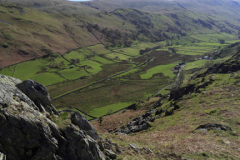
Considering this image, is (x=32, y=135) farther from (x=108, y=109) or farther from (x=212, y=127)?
(x=108, y=109)

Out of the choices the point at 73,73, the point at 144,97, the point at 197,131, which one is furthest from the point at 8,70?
the point at 197,131

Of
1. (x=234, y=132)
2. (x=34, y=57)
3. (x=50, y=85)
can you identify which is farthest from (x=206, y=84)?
(x=34, y=57)

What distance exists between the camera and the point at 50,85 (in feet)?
432

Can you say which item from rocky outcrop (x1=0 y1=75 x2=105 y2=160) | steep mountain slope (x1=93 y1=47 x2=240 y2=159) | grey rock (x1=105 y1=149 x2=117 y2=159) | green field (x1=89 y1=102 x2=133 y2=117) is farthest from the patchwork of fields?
rocky outcrop (x1=0 y1=75 x2=105 y2=160)

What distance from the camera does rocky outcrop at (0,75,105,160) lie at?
628 inches

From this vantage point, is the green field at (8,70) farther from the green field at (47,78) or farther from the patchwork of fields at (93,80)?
the green field at (47,78)

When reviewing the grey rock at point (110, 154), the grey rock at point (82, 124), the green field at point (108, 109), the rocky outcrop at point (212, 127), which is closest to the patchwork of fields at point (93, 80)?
the green field at point (108, 109)

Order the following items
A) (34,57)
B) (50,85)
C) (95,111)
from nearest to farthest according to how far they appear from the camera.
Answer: (95,111), (50,85), (34,57)

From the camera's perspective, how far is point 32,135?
56.3 ft

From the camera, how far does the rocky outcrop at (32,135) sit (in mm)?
15953

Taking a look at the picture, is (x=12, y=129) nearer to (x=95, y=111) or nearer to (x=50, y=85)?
(x=95, y=111)

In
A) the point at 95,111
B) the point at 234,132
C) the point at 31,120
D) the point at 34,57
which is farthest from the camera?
the point at 34,57

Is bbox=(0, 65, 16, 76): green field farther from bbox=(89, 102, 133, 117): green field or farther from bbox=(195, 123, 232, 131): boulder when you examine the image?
bbox=(195, 123, 232, 131): boulder

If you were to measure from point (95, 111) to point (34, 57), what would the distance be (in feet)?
469
